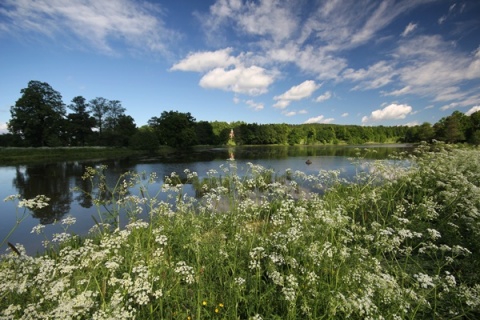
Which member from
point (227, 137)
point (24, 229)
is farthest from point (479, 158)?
point (227, 137)

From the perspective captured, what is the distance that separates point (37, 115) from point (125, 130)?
67.8 feet

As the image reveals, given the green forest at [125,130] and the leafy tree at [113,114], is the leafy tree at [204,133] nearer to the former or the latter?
the green forest at [125,130]

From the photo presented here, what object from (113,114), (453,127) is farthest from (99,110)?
(453,127)

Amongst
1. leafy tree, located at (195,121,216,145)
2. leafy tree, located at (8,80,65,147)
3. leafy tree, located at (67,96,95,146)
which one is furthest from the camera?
leafy tree, located at (195,121,216,145)

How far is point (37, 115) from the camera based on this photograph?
4781cm

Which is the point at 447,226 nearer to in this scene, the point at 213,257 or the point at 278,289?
the point at 278,289

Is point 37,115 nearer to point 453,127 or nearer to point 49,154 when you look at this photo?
point 49,154

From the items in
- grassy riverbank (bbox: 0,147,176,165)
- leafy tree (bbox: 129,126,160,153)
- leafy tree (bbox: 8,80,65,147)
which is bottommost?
grassy riverbank (bbox: 0,147,176,165)

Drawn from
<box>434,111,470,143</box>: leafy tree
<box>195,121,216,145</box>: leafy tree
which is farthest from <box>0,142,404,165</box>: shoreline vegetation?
<box>434,111,470,143</box>: leafy tree

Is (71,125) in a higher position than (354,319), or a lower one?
higher

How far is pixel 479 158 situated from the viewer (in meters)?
9.73

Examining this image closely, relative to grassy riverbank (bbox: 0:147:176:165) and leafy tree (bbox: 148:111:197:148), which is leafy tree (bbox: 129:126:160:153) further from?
leafy tree (bbox: 148:111:197:148)

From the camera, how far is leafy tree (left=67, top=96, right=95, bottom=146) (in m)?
58.5

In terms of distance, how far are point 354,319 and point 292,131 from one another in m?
124
